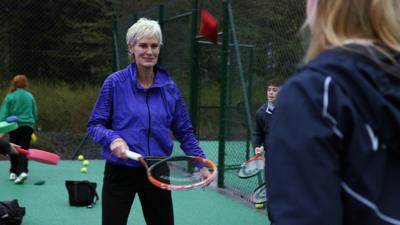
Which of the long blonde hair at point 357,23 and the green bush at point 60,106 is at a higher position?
the long blonde hair at point 357,23

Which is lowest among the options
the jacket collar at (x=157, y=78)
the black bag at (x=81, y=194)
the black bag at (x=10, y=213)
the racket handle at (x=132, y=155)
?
the black bag at (x=81, y=194)

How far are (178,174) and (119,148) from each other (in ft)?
2.43

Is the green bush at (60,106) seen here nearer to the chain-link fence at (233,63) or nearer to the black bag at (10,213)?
the chain-link fence at (233,63)

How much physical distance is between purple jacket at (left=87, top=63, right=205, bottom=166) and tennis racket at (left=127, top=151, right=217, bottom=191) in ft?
0.39

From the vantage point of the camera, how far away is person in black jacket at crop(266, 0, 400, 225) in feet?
3.69

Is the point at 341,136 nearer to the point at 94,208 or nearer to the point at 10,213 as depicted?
the point at 10,213

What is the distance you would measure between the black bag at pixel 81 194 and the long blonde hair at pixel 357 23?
19.2 feet

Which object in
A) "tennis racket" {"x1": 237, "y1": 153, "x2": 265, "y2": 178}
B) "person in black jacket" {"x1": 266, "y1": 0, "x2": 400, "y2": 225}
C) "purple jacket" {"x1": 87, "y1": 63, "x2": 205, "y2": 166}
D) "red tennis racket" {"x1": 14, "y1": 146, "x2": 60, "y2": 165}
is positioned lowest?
"tennis racket" {"x1": 237, "y1": 153, "x2": 265, "y2": 178}

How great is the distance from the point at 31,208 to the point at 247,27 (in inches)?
141

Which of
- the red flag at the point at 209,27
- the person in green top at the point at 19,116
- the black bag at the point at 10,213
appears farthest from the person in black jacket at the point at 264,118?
the person in green top at the point at 19,116

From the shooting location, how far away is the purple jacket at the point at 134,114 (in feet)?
10.6

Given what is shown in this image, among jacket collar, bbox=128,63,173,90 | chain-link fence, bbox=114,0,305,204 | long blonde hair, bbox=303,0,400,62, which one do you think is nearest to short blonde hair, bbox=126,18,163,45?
jacket collar, bbox=128,63,173,90

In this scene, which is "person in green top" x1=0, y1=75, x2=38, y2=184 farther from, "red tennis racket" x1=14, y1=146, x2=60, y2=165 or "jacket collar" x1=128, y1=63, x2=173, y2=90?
"jacket collar" x1=128, y1=63, x2=173, y2=90

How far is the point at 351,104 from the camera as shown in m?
1.15
